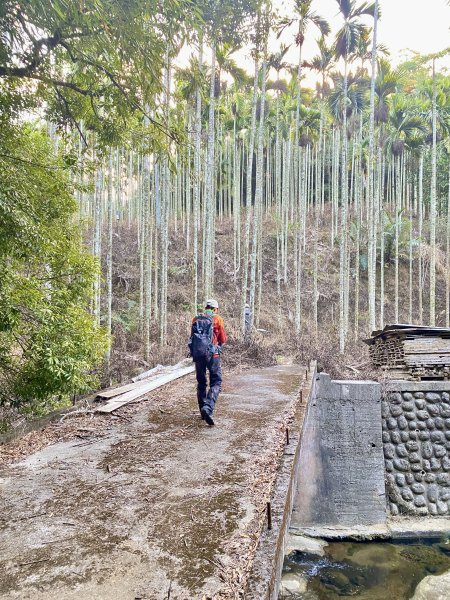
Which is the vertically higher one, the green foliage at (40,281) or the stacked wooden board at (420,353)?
the green foliage at (40,281)

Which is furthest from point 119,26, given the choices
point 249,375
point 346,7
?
point 346,7

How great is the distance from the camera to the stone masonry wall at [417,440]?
23.8 feet

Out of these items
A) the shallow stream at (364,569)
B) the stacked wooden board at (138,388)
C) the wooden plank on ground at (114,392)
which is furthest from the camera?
the wooden plank on ground at (114,392)

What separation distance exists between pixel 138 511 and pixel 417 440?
6.48 m

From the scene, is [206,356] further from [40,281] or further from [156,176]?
[156,176]

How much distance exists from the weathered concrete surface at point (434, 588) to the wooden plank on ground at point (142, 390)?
410 cm

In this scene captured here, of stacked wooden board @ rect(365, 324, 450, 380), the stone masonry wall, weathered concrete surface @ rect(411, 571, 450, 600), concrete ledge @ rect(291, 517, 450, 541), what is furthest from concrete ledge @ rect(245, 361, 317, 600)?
stacked wooden board @ rect(365, 324, 450, 380)

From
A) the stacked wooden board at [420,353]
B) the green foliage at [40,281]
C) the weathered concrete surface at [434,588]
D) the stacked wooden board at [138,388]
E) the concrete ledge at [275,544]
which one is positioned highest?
the green foliage at [40,281]

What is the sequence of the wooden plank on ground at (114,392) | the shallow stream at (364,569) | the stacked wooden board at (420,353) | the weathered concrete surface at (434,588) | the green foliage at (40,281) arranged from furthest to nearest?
the stacked wooden board at (420,353)
the wooden plank on ground at (114,392)
the shallow stream at (364,569)
the weathered concrete surface at (434,588)
the green foliage at (40,281)

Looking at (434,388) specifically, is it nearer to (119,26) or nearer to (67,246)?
(67,246)

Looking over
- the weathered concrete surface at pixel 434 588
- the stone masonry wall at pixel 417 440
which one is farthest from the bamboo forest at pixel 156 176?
the weathered concrete surface at pixel 434 588

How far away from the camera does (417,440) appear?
746 cm

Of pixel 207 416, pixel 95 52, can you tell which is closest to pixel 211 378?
pixel 207 416

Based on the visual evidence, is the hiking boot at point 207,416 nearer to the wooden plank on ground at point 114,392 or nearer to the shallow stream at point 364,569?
the wooden plank on ground at point 114,392
